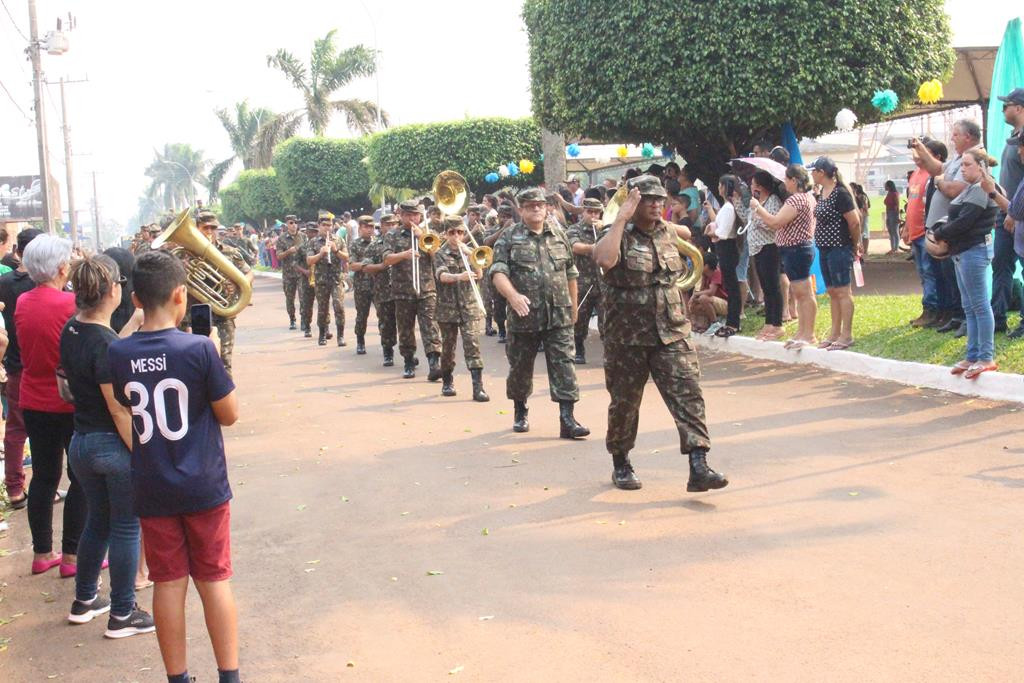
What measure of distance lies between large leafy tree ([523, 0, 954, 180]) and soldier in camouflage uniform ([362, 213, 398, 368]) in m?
3.98

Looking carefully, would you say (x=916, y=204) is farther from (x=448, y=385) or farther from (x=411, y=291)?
(x=411, y=291)

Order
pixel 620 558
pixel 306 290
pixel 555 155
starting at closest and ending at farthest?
pixel 620 558 < pixel 306 290 < pixel 555 155

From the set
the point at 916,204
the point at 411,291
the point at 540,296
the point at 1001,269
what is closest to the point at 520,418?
the point at 540,296

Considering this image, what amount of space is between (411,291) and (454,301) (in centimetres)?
134

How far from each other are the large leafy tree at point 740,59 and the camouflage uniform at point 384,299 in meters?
4.54

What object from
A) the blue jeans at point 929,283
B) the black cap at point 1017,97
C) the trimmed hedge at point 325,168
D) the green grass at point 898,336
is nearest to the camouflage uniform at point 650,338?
the green grass at point 898,336

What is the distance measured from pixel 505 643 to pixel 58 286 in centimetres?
309

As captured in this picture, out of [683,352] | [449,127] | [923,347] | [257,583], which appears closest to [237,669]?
[257,583]

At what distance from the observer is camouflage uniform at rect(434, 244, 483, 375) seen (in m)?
11.7

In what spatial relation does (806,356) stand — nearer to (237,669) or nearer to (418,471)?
(418,471)

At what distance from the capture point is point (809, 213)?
11.4m

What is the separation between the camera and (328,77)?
2061 inches

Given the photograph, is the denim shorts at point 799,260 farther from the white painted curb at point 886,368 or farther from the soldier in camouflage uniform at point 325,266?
the soldier in camouflage uniform at point 325,266

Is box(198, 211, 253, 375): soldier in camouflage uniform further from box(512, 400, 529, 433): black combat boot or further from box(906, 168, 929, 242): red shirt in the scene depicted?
box(906, 168, 929, 242): red shirt
